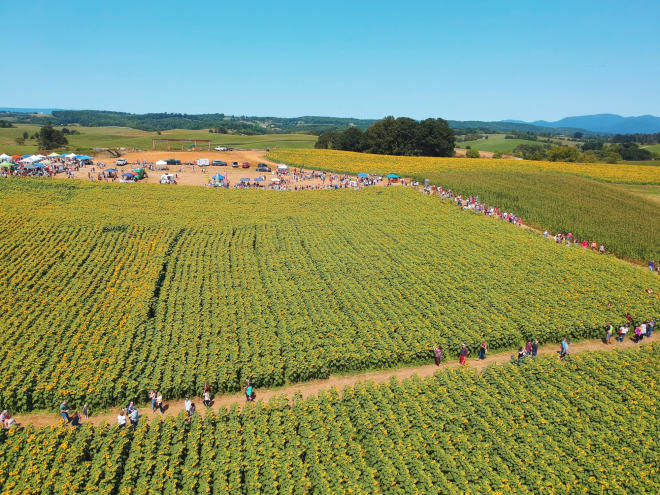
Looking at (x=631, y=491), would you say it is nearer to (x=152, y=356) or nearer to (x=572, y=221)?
(x=152, y=356)

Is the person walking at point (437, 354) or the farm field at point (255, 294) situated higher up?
the farm field at point (255, 294)

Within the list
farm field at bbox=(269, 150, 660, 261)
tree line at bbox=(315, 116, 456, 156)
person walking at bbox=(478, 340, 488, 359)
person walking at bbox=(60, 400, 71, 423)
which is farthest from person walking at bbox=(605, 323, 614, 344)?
tree line at bbox=(315, 116, 456, 156)

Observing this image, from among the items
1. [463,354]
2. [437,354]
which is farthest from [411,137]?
[437,354]

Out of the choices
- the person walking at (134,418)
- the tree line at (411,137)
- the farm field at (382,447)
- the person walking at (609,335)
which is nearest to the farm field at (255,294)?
the person walking at (609,335)

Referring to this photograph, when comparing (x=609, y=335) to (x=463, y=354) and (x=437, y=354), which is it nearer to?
(x=463, y=354)

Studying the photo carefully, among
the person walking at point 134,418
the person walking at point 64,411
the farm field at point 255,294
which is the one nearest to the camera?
the person walking at point 134,418

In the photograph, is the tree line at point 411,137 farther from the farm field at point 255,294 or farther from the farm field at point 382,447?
the farm field at point 382,447

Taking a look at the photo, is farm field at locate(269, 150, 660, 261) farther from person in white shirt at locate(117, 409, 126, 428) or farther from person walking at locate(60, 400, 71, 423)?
person walking at locate(60, 400, 71, 423)
